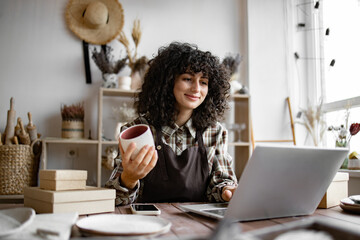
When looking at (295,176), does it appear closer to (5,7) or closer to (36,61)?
(36,61)

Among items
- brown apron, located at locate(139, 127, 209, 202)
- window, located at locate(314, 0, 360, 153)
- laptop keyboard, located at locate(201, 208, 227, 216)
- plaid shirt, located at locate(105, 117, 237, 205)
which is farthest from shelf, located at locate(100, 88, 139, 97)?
laptop keyboard, located at locate(201, 208, 227, 216)

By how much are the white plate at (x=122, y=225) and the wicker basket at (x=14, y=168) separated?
2.02 metres

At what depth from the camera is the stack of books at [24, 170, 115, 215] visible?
868 millimetres

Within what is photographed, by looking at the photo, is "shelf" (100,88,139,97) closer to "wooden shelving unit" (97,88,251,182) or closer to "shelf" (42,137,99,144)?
"wooden shelving unit" (97,88,251,182)

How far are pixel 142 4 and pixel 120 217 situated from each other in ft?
9.26

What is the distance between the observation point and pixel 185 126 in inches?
64.5

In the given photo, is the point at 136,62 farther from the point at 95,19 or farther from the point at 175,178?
the point at 175,178

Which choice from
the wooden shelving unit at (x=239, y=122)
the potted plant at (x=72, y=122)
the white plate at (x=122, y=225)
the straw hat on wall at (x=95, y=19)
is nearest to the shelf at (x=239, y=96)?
the wooden shelving unit at (x=239, y=122)

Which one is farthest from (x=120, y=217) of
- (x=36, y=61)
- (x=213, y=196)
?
(x=36, y=61)

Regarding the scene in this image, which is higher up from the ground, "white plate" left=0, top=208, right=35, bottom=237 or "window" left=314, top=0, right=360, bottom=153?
"window" left=314, top=0, right=360, bottom=153

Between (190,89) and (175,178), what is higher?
(190,89)

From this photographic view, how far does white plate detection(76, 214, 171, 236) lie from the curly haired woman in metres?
0.56

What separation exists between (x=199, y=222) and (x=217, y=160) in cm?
75

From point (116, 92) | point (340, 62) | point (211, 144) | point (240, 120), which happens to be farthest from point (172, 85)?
point (340, 62)
